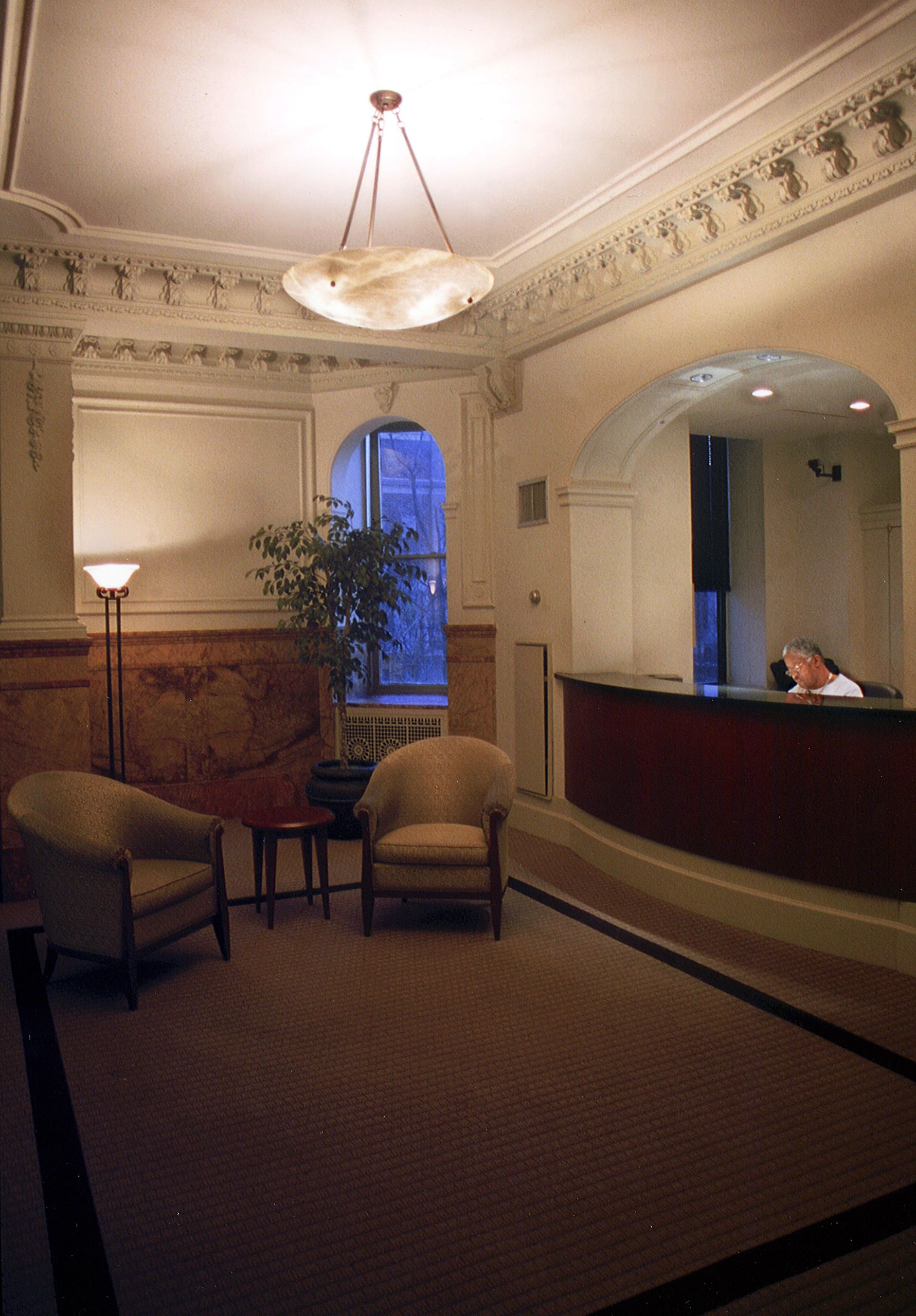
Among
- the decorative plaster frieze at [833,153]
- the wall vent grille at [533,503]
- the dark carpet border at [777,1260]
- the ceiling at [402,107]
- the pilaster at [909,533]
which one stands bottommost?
the dark carpet border at [777,1260]

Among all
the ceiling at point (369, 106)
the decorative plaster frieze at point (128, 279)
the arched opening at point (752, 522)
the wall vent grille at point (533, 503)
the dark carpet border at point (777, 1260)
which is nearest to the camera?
the dark carpet border at point (777, 1260)

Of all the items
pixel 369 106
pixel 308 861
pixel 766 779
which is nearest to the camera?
pixel 369 106

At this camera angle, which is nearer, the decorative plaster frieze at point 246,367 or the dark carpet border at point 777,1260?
the dark carpet border at point 777,1260

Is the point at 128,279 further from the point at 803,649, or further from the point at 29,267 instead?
the point at 803,649

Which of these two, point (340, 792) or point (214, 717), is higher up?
point (214, 717)

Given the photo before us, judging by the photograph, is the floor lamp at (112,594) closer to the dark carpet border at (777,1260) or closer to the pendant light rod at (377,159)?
the pendant light rod at (377,159)

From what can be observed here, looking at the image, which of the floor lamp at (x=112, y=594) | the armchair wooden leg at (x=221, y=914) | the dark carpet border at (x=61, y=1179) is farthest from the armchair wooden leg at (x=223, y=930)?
the floor lamp at (x=112, y=594)

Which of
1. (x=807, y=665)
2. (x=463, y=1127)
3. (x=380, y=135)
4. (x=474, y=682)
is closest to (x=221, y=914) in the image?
(x=463, y=1127)

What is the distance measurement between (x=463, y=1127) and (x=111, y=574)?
4691 mm

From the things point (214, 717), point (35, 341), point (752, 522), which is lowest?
point (214, 717)

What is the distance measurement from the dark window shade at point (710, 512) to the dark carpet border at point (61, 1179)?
7.78m

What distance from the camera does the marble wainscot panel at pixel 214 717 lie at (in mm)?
7355

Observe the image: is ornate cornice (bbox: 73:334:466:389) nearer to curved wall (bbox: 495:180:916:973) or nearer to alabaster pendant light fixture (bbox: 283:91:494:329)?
curved wall (bbox: 495:180:916:973)

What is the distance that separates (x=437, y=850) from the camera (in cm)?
479
